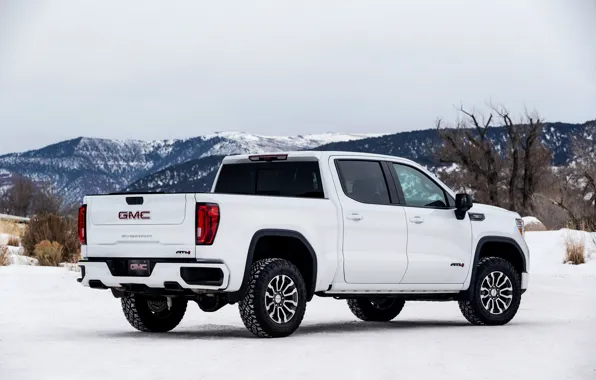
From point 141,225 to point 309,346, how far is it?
6.87ft

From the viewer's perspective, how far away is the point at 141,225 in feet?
35.6

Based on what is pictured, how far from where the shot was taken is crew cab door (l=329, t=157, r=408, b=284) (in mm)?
11703

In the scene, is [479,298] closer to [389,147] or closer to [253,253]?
[253,253]

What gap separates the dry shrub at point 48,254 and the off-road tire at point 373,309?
1251 centimetres

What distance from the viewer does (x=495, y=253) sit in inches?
545

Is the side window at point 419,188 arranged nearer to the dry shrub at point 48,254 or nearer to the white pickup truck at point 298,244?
the white pickup truck at point 298,244

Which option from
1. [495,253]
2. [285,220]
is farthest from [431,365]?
[495,253]

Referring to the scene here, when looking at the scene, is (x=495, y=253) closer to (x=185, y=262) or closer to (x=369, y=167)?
(x=369, y=167)

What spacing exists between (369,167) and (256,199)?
81.0 inches

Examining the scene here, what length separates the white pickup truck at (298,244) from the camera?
10.5 meters

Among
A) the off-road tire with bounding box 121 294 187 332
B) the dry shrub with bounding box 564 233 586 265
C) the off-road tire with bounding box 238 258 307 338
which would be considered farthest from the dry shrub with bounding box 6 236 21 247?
the off-road tire with bounding box 238 258 307 338

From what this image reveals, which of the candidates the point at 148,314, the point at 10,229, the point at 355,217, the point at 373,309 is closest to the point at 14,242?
the point at 10,229

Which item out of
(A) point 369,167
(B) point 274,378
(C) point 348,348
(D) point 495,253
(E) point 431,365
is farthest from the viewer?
(D) point 495,253

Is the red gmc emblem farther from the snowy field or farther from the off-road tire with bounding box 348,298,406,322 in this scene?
the off-road tire with bounding box 348,298,406,322
